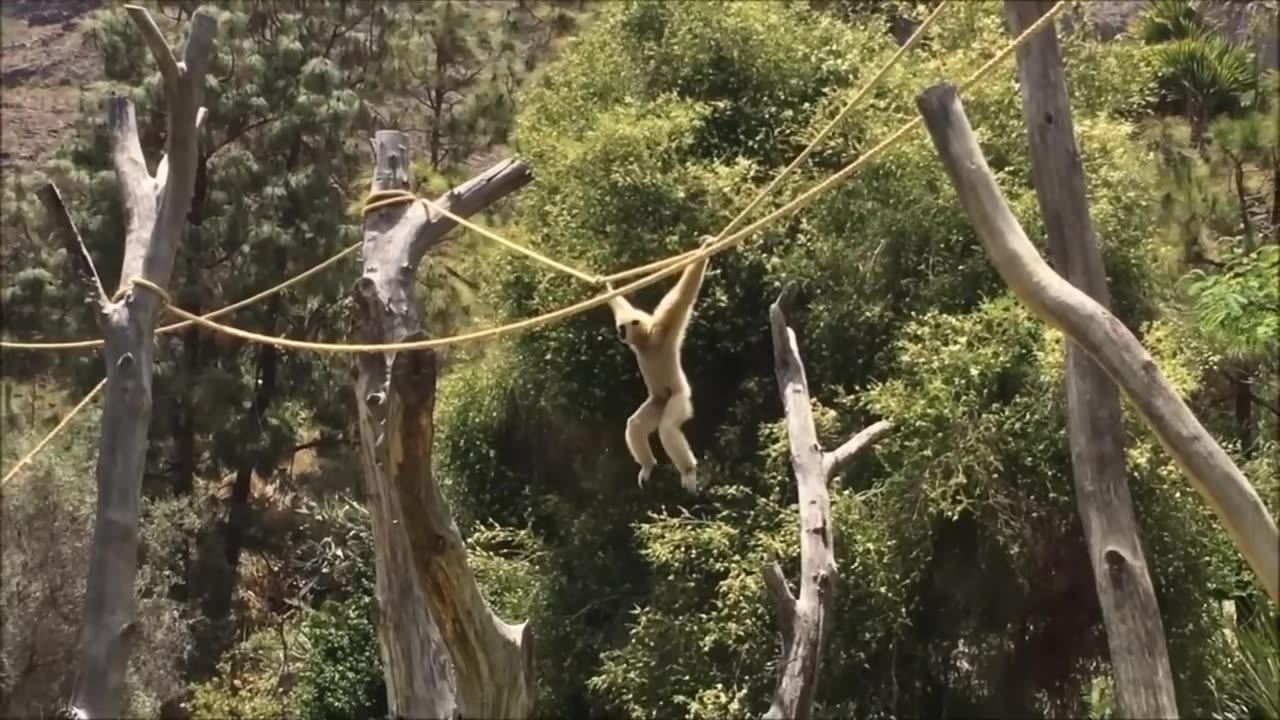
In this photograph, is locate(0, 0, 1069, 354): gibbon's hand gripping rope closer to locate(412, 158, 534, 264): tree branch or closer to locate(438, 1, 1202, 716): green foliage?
→ locate(412, 158, 534, 264): tree branch

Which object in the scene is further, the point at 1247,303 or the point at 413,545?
the point at 1247,303

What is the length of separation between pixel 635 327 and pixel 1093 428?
1.82 meters

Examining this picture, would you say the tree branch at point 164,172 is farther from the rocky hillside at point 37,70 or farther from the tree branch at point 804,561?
the rocky hillside at point 37,70

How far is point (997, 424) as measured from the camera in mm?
8828

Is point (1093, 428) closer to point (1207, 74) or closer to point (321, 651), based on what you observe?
point (321, 651)

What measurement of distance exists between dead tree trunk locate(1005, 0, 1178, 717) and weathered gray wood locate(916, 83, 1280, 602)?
4.85 ft

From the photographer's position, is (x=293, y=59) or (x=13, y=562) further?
(x=293, y=59)

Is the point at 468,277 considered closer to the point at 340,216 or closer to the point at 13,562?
the point at 340,216

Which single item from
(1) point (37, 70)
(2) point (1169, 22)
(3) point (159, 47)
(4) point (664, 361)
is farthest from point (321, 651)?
(1) point (37, 70)

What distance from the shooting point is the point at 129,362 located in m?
4.21

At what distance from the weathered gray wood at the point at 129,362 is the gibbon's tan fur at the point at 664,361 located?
1973mm

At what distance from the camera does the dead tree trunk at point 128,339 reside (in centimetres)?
390

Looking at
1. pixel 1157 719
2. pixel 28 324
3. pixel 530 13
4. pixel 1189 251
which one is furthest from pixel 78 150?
pixel 1157 719

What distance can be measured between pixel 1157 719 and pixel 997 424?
3.64 metres
